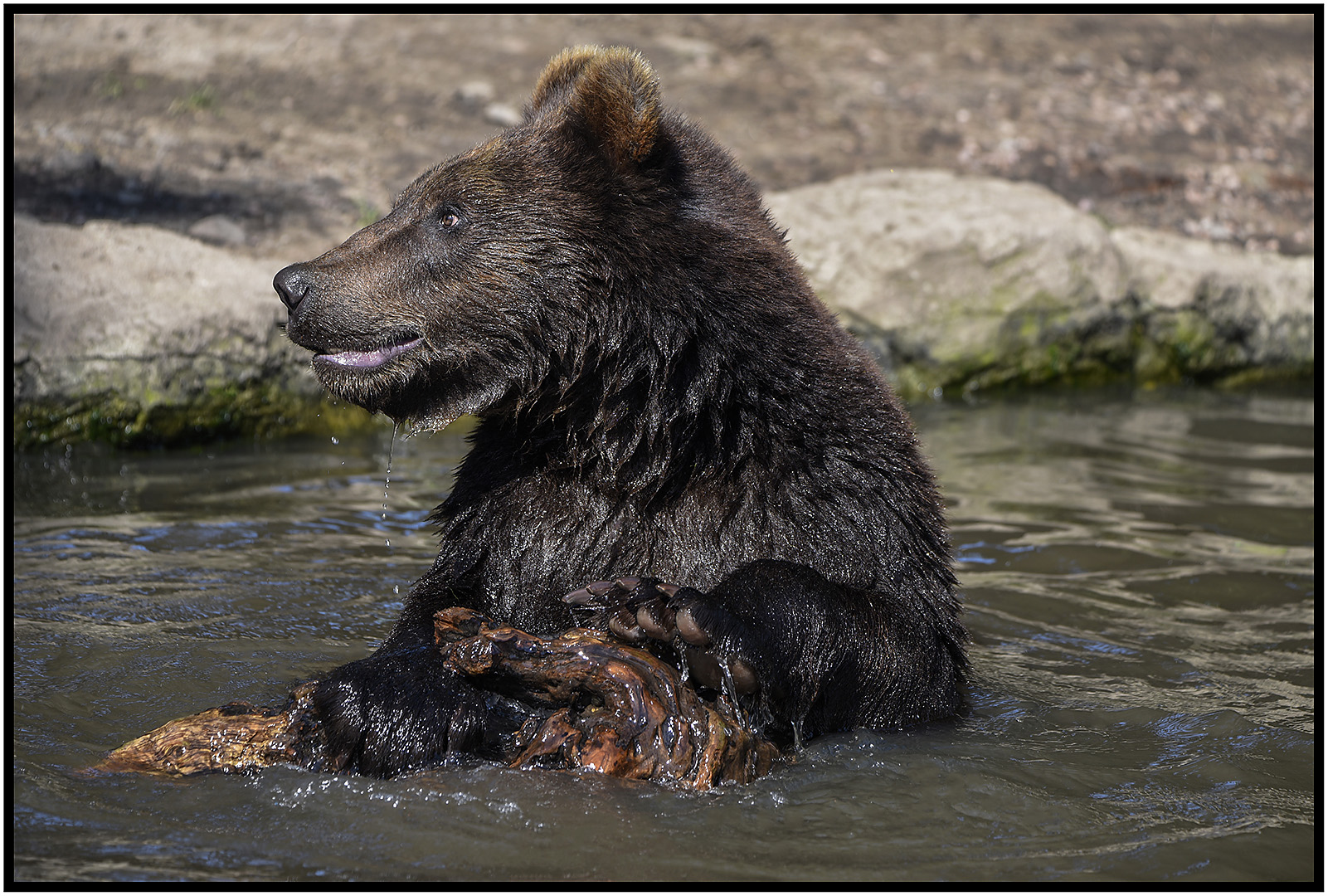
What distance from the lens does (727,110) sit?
13.4 m

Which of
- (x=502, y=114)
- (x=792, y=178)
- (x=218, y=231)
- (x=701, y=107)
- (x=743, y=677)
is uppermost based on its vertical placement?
(x=701, y=107)

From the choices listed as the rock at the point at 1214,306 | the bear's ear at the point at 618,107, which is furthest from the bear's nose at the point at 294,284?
the rock at the point at 1214,306

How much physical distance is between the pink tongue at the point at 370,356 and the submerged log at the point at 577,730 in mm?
1023

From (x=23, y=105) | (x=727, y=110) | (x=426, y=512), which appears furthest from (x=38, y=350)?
(x=727, y=110)

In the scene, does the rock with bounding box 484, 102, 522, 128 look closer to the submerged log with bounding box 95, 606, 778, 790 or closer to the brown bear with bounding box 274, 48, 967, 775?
the brown bear with bounding box 274, 48, 967, 775

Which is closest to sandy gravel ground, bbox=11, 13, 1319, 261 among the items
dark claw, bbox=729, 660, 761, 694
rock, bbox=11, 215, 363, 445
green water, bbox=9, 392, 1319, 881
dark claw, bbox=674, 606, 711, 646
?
rock, bbox=11, 215, 363, 445

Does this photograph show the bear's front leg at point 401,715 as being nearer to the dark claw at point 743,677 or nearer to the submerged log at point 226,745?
the submerged log at point 226,745

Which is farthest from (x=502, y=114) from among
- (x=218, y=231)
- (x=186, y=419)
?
(x=186, y=419)

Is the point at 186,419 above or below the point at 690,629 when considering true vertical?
above

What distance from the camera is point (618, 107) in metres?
4.07

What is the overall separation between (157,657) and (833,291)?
601 cm

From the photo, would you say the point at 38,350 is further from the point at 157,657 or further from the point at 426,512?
the point at 157,657

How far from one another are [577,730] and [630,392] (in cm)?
106

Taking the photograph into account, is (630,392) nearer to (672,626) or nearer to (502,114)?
(672,626)
